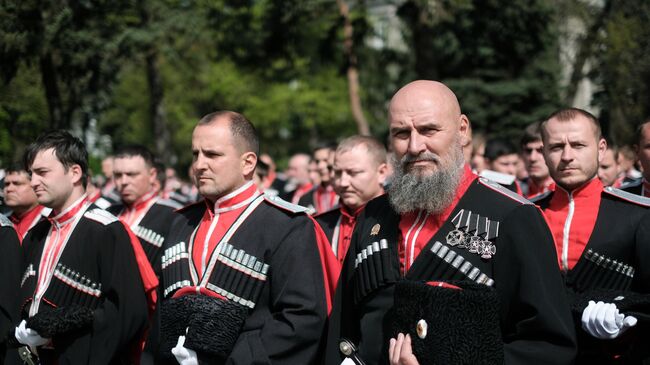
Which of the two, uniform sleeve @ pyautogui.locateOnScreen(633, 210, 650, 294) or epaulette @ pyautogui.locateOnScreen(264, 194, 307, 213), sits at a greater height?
epaulette @ pyautogui.locateOnScreen(264, 194, 307, 213)

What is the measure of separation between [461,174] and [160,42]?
39.2 feet

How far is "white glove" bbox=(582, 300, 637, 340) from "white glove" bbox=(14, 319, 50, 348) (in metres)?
3.39

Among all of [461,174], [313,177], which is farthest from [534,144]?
[313,177]

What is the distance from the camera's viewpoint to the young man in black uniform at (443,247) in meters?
3.69

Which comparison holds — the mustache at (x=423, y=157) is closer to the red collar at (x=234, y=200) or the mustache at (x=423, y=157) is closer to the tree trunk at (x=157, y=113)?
the red collar at (x=234, y=200)

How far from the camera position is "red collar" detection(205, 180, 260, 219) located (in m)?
5.12

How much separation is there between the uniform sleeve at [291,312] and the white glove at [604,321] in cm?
146

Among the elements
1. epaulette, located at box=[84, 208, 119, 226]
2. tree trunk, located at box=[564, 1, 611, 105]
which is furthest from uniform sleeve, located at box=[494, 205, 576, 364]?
tree trunk, located at box=[564, 1, 611, 105]

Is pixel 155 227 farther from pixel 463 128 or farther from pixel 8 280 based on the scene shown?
pixel 463 128

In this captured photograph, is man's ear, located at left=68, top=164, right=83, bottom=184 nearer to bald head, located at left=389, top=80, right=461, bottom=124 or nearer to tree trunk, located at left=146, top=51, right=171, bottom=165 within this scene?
bald head, located at left=389, top=80, right=461, bottom=124

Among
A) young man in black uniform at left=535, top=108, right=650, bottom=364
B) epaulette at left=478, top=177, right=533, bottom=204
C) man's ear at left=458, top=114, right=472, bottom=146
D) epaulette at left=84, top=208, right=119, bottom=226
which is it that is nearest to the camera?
epaulette at left=478, top=177, right=533, bottom=204

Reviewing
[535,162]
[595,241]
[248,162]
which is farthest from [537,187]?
[248,162]

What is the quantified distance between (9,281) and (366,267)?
3.09 metres

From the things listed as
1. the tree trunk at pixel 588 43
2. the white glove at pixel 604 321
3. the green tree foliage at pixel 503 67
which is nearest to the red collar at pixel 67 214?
the white glove at pixel 604 321
